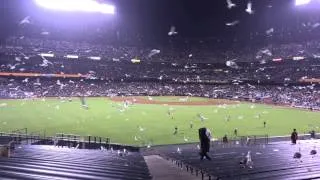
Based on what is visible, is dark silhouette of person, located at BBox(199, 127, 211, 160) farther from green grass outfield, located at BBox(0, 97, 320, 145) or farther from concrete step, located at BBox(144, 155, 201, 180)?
green grass outfield, located at BBox(0, 97, 320, 145)

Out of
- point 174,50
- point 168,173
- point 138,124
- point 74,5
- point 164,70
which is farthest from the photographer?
point 174,50

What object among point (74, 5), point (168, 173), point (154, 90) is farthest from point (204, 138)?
point (154, 90)

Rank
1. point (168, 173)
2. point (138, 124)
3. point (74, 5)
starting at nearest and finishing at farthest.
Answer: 1. point (168, 173)
2. point (138, 124)
3. point (74, 5)

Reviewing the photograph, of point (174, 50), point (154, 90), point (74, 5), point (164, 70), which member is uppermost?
point (74, 5)

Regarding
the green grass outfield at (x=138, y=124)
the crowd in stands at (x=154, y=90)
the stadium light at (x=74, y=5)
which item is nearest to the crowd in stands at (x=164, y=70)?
the crowd in stands at (x=154, y=90)

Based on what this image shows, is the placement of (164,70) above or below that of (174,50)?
below

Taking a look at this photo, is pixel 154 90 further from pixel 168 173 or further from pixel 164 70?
pixel 168 173

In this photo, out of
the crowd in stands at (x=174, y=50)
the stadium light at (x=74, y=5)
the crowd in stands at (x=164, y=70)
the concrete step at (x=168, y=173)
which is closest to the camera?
the concrete step at (x=168, y=173)

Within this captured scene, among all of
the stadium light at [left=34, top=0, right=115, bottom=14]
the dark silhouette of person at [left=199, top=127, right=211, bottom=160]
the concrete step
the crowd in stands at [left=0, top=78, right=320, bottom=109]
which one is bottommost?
the concrete step

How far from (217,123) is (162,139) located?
11.8 m

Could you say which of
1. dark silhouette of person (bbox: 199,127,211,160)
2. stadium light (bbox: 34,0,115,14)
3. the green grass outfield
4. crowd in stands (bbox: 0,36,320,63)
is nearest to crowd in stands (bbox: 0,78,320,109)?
crowd in stands (bbox: 0,36,320,63)

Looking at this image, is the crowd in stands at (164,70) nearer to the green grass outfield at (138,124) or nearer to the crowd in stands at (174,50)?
the crowd in stands at (174,50)

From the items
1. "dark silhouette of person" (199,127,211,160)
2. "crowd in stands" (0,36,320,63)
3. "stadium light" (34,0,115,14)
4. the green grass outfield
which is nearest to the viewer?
"dark silhouette of person" (199,127,211,160)

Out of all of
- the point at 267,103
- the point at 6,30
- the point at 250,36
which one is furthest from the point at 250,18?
the point at 6,30
